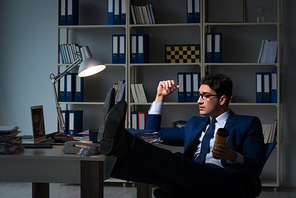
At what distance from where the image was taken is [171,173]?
1.62 metres

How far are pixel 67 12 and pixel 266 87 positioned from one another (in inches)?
88.8

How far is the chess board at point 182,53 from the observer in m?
3.67

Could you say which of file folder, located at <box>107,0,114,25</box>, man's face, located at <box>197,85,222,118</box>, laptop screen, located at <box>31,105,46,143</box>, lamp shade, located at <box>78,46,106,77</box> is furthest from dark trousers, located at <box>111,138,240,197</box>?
file folder, located at <box>107,0,114,25</box>

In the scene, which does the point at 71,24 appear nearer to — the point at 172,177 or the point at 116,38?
the point at 116,38

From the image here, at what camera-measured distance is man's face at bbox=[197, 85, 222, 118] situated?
209 centimetres

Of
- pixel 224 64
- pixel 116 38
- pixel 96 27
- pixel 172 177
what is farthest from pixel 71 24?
pixel 172 177

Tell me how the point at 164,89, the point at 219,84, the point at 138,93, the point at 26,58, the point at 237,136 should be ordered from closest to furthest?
the point at 237,136 → the point at 219,84 → the point at 164,89 → the point at 138,93 → the point at 26,58

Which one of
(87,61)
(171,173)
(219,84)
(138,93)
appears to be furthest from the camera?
(138,93)

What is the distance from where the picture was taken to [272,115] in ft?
12.5

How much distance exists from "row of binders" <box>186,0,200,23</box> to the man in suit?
1517mm

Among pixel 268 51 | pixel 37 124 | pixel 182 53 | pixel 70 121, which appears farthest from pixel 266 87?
pixel 37 124

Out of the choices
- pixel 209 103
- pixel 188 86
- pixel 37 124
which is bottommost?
pixel 37 124

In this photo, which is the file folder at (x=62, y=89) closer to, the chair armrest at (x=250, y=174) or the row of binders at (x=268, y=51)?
the row of binders at (x=268, y=51)

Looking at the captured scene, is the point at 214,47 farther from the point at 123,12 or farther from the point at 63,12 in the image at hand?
the point at 63,12
